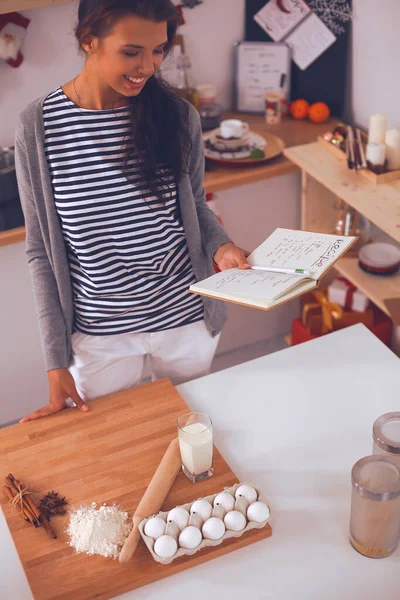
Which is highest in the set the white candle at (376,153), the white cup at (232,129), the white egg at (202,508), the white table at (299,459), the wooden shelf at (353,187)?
the white candle at (376,153)

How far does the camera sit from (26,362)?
254 cm

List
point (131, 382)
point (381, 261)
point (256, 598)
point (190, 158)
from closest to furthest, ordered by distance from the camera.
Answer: point (256, 598) → point (190, 158) → point (131, 382) → point (381, 261)

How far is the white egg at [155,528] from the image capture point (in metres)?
1.18

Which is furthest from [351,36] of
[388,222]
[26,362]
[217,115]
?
[26,362]

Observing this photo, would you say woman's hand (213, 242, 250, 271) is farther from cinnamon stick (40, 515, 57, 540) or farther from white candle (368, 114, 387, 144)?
white candle (368, 114, 387, 144)

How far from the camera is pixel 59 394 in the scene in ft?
5.12

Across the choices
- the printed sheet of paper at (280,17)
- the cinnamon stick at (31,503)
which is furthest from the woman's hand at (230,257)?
the printed sheet of paper at (280,17)

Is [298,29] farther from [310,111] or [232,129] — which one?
[232,129]

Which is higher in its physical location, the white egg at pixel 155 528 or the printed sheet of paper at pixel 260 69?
the printed sheet of paper at pixel 260 69

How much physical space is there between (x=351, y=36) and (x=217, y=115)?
56 centimetres

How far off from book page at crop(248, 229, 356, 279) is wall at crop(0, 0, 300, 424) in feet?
3.40

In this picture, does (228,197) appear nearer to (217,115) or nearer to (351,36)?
(217,115)

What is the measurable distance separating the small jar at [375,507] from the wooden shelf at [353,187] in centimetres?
82

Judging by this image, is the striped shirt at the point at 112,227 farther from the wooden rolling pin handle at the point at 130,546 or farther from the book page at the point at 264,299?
the wooden rolling pin handle at the point at 130,546
